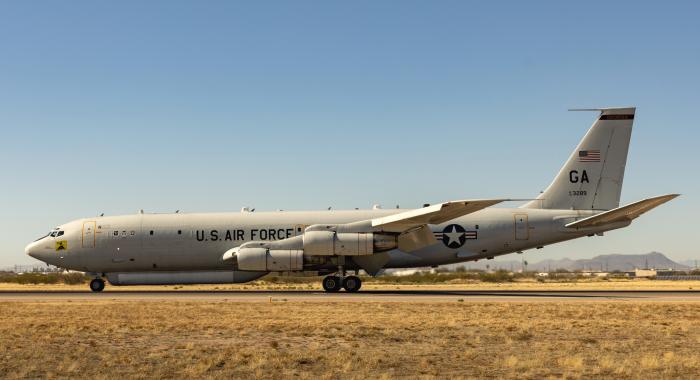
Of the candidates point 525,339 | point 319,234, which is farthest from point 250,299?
point 525,339

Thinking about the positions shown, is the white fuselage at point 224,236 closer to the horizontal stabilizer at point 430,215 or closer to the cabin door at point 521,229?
the cabin door at point 521,229

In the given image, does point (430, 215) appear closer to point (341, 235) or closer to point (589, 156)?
point (341, 235)


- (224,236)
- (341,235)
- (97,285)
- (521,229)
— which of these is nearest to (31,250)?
(97,285)

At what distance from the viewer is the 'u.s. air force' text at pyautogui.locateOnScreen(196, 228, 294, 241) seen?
37.1 meters

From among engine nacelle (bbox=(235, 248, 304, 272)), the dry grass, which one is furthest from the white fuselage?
the dry grass

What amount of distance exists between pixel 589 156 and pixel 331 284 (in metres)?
15.3

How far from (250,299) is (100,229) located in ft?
44.8

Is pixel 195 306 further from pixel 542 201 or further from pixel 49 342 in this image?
pixel 542 201

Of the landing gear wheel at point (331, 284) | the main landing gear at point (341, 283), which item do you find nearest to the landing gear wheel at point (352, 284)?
the main landing gear at point (341, 283)

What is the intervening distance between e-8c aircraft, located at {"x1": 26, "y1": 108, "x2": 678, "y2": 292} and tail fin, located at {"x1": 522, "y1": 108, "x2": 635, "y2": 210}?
0.05 meters

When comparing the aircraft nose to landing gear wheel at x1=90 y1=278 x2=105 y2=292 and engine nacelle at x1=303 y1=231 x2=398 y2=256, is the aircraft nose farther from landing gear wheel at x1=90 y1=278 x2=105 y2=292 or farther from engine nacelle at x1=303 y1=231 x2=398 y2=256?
engine nacelle at x1=303 y1=231 x2=398 y2=256

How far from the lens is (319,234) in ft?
115

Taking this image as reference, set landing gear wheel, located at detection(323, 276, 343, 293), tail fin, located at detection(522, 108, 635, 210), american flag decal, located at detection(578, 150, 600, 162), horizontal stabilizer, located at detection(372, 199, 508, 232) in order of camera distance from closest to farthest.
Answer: horizontal stabilizer, located at detection(372, 199, 508, 232), landing gear wheel, located at detection(323, 276, 343, 293), tail fin, located at detection(522, 108, 635, 210), american flag decal, located at detection(578, 150, 600, 162)

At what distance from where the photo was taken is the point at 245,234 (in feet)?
123
